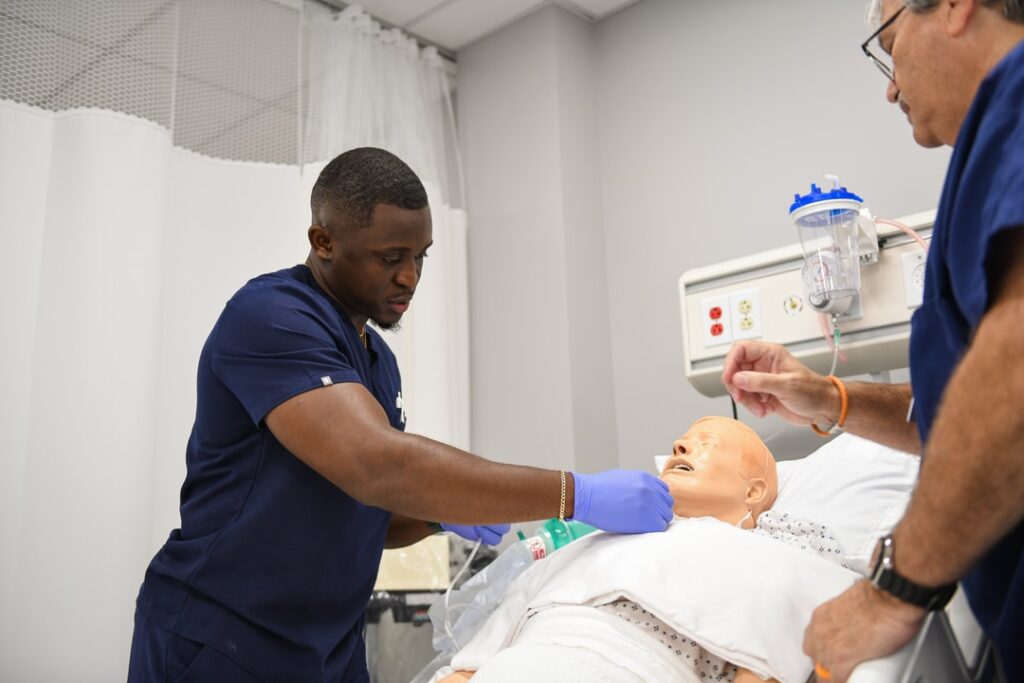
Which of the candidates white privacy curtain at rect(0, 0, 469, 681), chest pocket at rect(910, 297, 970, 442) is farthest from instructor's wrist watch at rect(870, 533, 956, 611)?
white privacy curtain at rect(0, 0, 469, 681)

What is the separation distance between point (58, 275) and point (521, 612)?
157 centimetres

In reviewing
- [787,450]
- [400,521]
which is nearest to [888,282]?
[787,450]

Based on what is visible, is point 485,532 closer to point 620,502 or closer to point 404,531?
point 404,531

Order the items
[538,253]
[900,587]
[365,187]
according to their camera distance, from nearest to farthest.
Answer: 1. [900,587]
2. [365,187]
3. [538,253]

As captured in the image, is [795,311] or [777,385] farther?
[795,311]

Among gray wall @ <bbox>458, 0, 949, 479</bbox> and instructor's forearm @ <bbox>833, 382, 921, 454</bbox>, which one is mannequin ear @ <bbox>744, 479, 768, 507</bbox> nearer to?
instructor's forearm @ <bbox>833, 382, 921, 454</bbox>

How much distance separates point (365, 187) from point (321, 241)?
0.13 meters

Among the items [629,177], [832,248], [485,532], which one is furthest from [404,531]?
[629,177]

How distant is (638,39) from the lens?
3240mm

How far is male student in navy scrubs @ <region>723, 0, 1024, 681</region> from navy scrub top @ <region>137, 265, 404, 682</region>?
78 centimetres

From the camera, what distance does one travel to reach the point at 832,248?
7.14ft

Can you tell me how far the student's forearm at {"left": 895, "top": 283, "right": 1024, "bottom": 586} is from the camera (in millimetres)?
768

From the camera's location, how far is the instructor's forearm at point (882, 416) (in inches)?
54.8

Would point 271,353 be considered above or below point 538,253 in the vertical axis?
below
